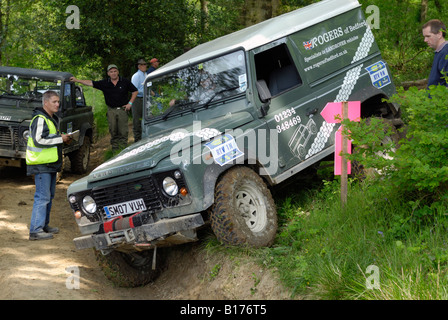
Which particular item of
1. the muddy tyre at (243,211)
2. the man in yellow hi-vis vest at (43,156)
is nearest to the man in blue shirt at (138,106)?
the man in yellow hi-vis vest at (43,156)

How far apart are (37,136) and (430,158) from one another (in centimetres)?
483

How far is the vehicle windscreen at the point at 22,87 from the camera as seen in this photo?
10.4 metres

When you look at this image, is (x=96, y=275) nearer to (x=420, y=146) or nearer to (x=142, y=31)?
(x=420, y=146)

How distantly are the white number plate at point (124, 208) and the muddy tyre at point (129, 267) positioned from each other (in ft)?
2.13

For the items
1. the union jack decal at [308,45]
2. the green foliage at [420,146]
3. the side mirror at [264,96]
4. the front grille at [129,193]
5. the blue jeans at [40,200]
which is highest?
the union jack decal at [308,45]

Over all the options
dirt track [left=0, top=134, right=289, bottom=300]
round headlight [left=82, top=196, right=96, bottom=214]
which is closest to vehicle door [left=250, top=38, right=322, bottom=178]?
dirt track [left=0, top=134, right=289, bottom=300]

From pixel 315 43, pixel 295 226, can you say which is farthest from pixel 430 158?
pixel 315 43

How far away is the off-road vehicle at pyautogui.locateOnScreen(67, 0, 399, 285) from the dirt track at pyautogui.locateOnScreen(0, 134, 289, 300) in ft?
0.95

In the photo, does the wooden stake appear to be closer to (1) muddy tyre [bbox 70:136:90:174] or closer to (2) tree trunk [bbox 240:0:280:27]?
(2) tree trunk [bbox 240:0:280:27]

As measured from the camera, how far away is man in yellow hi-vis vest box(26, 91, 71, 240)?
6953 mm

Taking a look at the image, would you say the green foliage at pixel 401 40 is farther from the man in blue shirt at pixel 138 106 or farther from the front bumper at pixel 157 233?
the front bumper at pixel 157 233

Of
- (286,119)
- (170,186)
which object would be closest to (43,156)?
(170,186)
